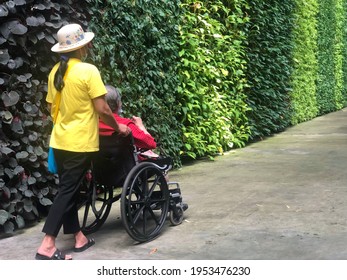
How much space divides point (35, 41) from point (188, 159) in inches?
161

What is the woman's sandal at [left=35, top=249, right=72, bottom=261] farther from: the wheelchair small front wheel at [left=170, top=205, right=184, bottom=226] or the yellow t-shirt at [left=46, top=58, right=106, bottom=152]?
the wheelchair small front wheel at [left=170, top=205, right=184, bottom=226]

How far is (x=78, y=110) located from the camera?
3.67 metres

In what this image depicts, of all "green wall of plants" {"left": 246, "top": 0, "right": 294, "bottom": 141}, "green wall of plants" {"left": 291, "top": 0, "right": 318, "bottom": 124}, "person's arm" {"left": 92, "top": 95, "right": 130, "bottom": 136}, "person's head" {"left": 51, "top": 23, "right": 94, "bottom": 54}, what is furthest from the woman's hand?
"green wall of plants" {"left": 291, "top": 0, "right": 318, "bottom": 124}

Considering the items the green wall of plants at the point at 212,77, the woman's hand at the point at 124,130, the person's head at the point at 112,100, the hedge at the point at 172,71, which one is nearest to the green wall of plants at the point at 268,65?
the hedge at the point at 172,71

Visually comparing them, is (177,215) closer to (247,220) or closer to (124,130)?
(247,220)

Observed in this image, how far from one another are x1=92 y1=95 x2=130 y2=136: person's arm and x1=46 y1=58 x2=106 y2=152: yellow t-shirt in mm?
49

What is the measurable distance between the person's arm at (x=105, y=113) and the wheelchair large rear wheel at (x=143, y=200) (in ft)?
1.13

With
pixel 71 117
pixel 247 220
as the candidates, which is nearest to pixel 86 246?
pixel 71 117

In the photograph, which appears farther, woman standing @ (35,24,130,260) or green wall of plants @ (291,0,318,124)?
green wall of plants @ (291,0,318,124)

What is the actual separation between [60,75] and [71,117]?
0.31 meters

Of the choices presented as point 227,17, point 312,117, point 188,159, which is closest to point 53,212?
point 188,159

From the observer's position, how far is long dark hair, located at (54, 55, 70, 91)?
12.0 ft

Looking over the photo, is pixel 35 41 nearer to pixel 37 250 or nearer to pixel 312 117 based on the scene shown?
pixel 37 250

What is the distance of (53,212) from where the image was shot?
3.67 meters
